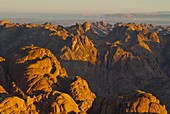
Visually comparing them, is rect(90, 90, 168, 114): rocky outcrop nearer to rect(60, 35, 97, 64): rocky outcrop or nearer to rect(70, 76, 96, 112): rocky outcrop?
rect(70, 76, 96, 112): rocky outcrop

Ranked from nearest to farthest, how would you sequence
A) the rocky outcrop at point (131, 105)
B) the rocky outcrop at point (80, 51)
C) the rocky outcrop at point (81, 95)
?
1. the rocky outcrop at point (131, 105)
2. the rocky outcrop at point (81, 95)
3. the rocky outcrop at point (80, 51)

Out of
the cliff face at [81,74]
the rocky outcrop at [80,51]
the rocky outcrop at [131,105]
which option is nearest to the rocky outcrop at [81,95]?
the cliff face at [81,74]

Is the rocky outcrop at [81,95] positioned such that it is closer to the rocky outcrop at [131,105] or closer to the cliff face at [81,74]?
the cliff face at [81,74]

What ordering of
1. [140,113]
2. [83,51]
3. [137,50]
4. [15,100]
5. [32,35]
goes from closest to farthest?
[15,100] < [140,113] < [83,51] < [137,50] < [32,35]

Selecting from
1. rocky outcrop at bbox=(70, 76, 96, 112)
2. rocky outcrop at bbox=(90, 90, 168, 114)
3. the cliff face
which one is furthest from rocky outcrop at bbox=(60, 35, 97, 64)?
rocky outcrop at bbox=(90, 90, 168, 114)

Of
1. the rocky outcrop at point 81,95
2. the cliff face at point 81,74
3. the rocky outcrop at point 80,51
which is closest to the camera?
the cliff face at point 81,74

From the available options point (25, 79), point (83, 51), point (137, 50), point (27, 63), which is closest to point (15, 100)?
point (25, 79)

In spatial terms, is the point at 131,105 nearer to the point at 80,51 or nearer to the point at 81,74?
the point at 81,74

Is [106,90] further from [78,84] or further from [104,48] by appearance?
[78,84]
